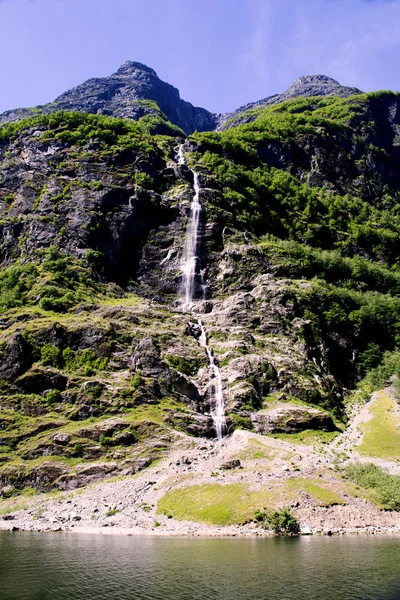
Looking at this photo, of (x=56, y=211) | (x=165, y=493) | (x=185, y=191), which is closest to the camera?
(x=165, y=493)

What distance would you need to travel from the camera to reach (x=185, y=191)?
480 feet

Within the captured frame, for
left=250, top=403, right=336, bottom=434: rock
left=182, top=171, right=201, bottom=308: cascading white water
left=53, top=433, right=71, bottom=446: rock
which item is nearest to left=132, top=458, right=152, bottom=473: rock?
left=53, top=433, right=71, bottom=446: rock

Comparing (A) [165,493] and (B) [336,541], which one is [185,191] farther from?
(B) [336,541]

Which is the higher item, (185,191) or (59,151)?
(59,151)

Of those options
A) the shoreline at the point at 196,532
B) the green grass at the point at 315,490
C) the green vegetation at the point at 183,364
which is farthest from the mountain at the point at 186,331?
the shoreline at the point at 196,532

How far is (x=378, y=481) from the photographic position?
58.2 m

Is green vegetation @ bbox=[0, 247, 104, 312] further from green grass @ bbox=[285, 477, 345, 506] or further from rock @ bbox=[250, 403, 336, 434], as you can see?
green grass @ bbox=[285, 477, 345, 506]

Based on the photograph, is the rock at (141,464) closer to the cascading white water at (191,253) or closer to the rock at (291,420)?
the rock at (291,420)

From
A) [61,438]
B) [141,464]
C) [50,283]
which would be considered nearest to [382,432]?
[141,464]

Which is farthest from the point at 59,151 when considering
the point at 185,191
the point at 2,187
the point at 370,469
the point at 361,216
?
the point at 370,469

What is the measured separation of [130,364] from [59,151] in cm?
9316

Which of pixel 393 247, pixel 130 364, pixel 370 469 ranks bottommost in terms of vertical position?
pixel 370 469

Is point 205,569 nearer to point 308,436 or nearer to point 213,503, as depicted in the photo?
point 213,503

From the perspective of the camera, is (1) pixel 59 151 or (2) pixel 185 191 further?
(1) pixel 59 151
